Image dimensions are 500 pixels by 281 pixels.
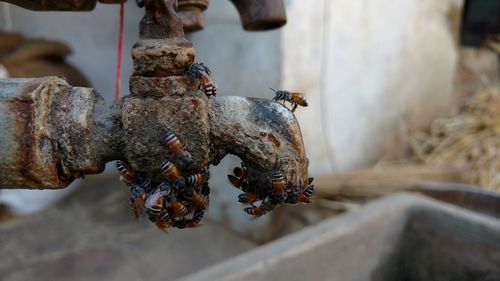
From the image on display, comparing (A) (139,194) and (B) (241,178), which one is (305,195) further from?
(A) (139,194)

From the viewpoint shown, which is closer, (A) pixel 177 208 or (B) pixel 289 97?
(A) pixel 177 208

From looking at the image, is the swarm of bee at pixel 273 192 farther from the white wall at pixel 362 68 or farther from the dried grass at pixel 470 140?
the dried grass at pixel 470 140

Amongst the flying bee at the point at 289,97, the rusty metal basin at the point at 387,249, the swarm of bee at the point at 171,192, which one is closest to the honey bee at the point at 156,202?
the swarm of bee at the point at 171,192

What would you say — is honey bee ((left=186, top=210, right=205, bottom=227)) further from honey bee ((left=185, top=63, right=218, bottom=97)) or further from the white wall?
the white wall

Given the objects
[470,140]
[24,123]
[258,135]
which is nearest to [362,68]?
[470,140]

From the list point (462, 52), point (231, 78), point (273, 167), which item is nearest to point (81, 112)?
point (273, 167)

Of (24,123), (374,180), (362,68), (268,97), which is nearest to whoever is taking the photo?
(24,123)

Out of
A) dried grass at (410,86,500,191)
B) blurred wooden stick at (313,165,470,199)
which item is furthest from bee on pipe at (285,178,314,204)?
dried grass at (410,86,500,191)
